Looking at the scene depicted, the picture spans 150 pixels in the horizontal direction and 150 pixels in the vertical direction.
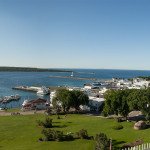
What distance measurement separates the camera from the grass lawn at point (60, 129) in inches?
1893

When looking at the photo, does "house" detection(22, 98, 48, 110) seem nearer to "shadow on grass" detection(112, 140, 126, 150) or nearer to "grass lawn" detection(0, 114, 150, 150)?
"grass lawn" detection(0, 114, 150, 150)

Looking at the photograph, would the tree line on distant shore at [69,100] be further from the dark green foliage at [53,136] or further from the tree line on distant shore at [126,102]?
the dark green foliage at [53,136]

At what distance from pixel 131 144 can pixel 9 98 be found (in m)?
106

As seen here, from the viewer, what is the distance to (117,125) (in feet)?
203

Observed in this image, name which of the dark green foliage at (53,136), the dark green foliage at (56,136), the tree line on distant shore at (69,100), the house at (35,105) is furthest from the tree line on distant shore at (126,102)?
the house at (35,105)

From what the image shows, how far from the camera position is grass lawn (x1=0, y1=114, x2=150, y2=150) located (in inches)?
1893

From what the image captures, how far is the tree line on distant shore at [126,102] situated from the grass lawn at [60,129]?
4.23 metres

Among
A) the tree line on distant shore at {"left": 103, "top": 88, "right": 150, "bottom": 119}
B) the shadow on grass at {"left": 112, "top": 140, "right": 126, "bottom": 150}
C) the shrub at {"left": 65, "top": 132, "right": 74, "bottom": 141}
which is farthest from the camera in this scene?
the tree line on distant shore at {"left": 103, "top": 88, "right": 150, "bottom": 119}

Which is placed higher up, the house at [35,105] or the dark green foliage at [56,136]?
→ the dark green foliage at [56,136]

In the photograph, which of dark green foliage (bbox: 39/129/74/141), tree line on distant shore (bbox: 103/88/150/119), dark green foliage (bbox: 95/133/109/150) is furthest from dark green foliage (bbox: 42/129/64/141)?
tree line on distant shore (bbox: 103/88/150/119)

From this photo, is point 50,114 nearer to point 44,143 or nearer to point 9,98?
point 44,143

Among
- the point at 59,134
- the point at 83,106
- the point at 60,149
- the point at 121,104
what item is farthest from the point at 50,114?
the point at 60,149

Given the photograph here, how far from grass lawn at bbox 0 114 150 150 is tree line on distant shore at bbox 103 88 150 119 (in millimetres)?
4230

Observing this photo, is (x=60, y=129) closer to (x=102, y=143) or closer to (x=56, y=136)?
(x=56, y=136)
